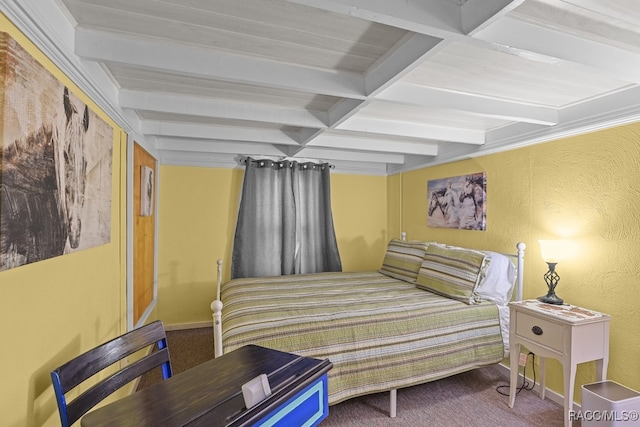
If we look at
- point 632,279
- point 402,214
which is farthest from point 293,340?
point 402,214

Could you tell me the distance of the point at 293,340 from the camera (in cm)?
204

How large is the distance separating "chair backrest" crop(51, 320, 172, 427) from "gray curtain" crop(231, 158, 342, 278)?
2.42 meters

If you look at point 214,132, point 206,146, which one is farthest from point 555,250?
point 206,146

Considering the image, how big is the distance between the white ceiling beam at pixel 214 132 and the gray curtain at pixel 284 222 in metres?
0.91

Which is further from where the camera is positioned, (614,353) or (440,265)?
(440,265)

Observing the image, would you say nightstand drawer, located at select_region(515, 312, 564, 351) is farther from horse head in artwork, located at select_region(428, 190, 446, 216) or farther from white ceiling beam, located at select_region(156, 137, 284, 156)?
white ceiling beam, located at select_region(156, 137, 284, 156)

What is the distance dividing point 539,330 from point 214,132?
2894mm

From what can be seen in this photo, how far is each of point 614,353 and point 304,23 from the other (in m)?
2.72

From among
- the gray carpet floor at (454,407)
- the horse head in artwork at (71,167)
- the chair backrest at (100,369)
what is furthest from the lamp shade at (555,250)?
the horse head in artwork at (71,167)

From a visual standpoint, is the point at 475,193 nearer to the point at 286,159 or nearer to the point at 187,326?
the point at 286,159

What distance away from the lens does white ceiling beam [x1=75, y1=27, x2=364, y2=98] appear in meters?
1.42

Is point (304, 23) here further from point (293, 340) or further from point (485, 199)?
point (485, 199)

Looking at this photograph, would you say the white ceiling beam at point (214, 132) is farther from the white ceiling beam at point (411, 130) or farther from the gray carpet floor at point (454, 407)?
the gray carpet floor at point (454, 407)

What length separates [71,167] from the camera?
1364 mm
